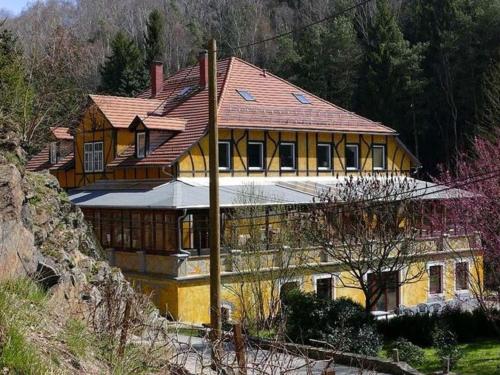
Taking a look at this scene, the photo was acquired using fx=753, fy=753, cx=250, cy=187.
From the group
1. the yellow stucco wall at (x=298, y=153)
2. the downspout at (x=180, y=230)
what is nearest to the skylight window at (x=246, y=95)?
the yellow stucco wall at (x=298, y=153)

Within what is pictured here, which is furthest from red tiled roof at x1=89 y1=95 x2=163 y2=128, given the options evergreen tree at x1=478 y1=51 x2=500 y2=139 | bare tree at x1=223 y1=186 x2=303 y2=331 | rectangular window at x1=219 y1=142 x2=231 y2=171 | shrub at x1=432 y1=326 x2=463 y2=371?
evergreen tree at x1=478 y1=51 x2=500 y2=139

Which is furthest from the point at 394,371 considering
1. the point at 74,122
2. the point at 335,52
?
the point at 335,52

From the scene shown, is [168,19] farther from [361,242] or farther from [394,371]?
[394,371]

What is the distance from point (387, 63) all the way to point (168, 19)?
1355 inches

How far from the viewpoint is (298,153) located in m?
31.7

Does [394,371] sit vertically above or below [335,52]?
below

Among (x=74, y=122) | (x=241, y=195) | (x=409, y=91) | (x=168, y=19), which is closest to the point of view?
(x=241, y=195)

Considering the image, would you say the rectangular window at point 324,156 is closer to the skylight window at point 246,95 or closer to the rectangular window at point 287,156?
the rectangular window at point 287,156

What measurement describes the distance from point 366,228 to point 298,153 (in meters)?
10.4

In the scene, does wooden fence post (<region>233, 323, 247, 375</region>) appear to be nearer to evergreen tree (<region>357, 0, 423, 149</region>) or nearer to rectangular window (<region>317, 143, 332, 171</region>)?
rectangular window (<region>317, 143, 332, 171</region>)

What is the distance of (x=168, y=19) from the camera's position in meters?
77.4

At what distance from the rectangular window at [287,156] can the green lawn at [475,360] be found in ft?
38.8

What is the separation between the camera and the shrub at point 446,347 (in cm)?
1751

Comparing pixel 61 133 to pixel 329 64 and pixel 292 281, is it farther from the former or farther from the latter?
pixel 329 64
